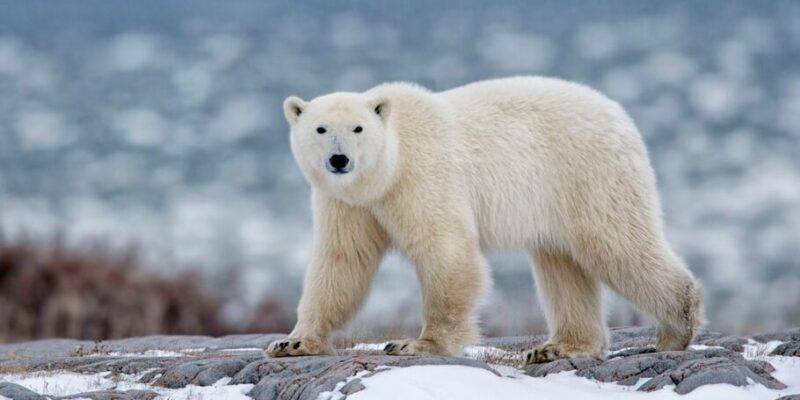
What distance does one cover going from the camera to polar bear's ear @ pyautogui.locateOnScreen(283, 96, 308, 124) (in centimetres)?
924

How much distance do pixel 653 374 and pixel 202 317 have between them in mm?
22978

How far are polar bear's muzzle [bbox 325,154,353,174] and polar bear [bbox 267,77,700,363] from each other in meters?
0.01

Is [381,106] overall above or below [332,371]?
above

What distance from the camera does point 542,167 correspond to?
10031 millimetres

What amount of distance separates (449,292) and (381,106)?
1803 mm

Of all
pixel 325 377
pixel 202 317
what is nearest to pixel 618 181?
pixel 325 377

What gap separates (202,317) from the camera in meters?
29.9

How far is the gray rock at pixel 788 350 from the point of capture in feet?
31.8

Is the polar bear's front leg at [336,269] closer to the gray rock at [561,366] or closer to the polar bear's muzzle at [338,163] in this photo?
the polar bear's muzzle at [338,163]

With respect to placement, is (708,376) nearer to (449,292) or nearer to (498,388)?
(498,388)

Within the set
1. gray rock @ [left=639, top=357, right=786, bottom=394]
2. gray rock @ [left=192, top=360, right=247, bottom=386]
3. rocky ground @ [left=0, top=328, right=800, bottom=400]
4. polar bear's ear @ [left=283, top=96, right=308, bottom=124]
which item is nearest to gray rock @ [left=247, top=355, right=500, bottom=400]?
rocky ground @ [left=0, top=328, right=800, bottom=400]

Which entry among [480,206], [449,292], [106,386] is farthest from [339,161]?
[106,386]

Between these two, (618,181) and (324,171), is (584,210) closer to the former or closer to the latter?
(618,181)

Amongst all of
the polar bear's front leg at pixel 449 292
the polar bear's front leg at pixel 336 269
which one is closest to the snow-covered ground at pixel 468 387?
the polar bear's front leg at pixel 449 292
